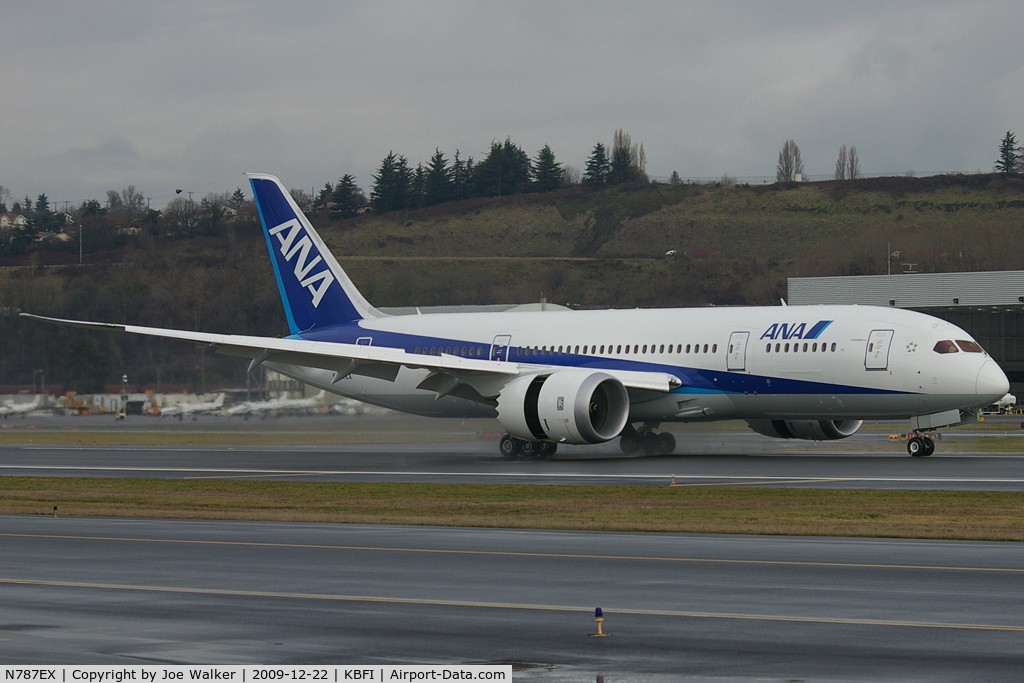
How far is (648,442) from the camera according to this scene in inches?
1569

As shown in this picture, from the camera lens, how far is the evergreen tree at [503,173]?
174 metres

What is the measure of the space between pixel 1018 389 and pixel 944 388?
197ft

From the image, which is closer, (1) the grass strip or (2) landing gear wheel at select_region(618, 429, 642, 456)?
(1) the grass strip

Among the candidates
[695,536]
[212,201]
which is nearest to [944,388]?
[695,536]

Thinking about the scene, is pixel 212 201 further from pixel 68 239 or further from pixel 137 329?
pixel 137 329

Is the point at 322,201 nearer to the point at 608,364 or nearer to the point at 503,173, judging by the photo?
the point at 503,173

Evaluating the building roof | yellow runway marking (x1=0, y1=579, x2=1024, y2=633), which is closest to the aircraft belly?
yellow runway marking (x1=0, y1=579, x2=1024, y2=633)

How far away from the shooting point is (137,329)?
1591 inches

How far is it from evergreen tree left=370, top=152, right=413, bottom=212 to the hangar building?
8463cm

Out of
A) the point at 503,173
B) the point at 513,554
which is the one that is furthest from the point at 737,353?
the point at 503,173

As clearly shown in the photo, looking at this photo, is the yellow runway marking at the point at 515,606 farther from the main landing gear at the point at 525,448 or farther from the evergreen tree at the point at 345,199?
the evergreen tree at the point at 345,199

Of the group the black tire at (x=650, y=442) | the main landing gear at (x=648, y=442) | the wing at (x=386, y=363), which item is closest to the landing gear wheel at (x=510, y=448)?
the wing at (x=386, y=363)

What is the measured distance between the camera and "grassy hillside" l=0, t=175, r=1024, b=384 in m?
62.6

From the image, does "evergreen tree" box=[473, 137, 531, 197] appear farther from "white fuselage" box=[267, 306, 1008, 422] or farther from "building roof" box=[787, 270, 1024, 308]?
"white fuselage" box=[267, 306, 1008, 422]
